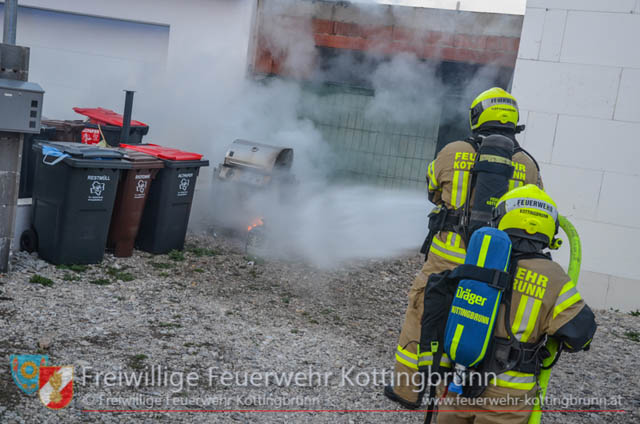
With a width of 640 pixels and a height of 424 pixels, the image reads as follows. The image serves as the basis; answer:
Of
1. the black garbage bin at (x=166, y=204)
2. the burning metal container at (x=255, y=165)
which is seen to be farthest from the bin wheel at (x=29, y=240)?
the burning metal container at (x=255, y=165)

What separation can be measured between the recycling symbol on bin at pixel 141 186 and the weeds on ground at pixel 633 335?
17.3 feet

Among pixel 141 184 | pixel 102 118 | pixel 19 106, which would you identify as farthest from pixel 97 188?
pixel 102 118

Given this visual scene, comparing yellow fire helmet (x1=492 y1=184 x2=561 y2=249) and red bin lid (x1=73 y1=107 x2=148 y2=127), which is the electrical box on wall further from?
yellow fire helmet (x1=492 y1=184 x2=561 y2=249)

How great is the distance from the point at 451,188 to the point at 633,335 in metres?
3.76

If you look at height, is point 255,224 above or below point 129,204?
below

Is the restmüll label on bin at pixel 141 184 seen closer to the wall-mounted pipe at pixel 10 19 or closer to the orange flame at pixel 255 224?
the orange flame at pixel 255 224

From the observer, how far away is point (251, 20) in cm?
998

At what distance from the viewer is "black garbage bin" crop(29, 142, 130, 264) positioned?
5855 mm

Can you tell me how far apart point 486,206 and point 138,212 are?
4.07 m

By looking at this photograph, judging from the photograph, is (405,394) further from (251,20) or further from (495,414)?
(251,20)

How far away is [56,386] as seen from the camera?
372 cm

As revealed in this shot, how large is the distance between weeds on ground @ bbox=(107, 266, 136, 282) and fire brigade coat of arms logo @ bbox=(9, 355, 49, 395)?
1.85m

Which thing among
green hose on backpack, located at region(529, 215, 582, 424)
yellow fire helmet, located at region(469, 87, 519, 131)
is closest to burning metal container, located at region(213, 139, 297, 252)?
yellow fire helmet, located at region(469, 87, 519, 131)

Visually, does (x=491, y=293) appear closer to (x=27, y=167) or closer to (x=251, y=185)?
(x=251, y=185)
